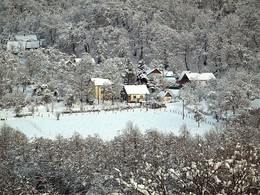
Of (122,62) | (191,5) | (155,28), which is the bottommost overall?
(122,62)

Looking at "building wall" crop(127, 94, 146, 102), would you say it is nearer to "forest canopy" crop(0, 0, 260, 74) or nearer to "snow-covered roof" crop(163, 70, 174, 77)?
"snow-covered roof" crop(163, 70, 174, 77)

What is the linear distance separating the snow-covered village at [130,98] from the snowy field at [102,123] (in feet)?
0.28

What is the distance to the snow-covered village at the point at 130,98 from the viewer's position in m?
Result: 18.1

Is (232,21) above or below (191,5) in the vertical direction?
below

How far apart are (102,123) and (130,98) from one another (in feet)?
28.6

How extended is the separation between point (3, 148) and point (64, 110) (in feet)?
40.7

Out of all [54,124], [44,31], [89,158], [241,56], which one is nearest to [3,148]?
[89,158]

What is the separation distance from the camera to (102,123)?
3341 cm

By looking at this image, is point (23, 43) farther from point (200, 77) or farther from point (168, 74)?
point (200, 77)

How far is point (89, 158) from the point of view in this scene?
23.1 metres

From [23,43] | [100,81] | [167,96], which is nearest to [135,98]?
[167,96]

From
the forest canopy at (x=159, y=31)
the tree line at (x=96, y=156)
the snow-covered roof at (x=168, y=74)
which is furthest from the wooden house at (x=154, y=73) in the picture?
the tree line at (x=96, y=156)

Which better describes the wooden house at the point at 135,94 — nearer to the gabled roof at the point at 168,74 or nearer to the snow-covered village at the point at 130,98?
the snow-covered village at the point at 130,98

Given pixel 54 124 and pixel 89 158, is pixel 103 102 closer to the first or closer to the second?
pixel 54 124
